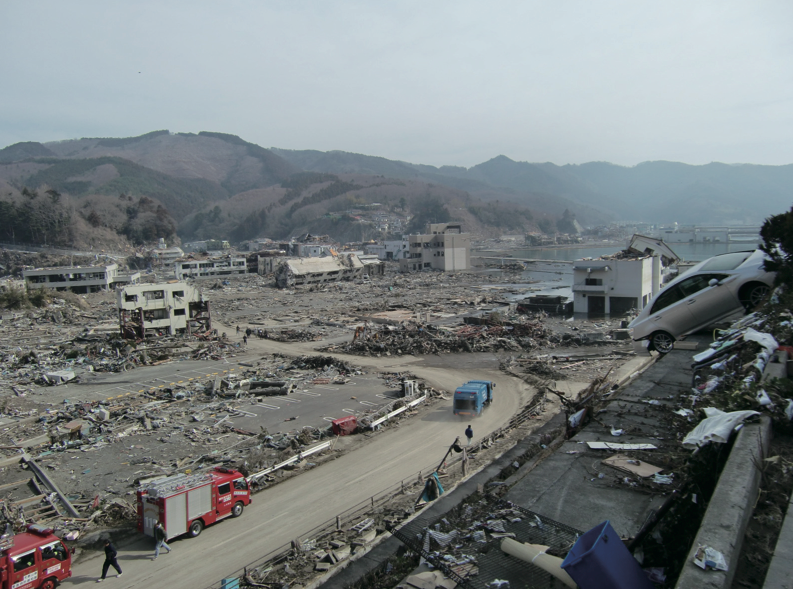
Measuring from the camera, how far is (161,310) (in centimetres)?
2394

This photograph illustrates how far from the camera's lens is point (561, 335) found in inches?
829

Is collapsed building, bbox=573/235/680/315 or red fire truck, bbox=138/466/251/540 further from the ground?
collapsed building, bbox=573/235/680/315

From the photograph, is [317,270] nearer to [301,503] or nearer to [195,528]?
[301,503]

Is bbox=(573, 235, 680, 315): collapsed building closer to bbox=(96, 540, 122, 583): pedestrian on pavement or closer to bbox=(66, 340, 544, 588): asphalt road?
bbox=(66, 340, 544, 588): asphalt road

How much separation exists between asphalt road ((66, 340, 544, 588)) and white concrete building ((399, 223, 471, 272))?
48058 millimetres

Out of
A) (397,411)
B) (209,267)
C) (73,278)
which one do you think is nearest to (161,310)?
(397,411)

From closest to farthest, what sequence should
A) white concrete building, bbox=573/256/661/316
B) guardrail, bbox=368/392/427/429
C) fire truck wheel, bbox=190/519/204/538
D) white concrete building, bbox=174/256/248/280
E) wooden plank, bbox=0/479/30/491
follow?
fire truck wheel, bbox=190/519/204/538 → wooden plank, bbox=0/479/30/491 → guardrail, bbox=368/392/427/429 → white concrete building, bbox=573/256/661/316 → white concrete building, bbox=174/256/248/280

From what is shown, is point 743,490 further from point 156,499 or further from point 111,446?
point 111,446

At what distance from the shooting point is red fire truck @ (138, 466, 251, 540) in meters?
7.05

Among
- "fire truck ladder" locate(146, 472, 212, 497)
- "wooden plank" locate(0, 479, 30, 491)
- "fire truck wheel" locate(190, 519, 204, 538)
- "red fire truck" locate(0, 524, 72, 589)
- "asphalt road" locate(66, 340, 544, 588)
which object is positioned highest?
"fire truck ladder" locate(146, 472, 212, 497)

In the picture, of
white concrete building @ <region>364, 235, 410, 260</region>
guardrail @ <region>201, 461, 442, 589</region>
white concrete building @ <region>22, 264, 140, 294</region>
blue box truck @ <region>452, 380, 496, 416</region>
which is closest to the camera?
guardrail @ <region>201, 461, 442, 589</region>

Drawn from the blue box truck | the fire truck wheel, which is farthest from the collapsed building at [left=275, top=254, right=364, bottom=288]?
the fire truck wheel

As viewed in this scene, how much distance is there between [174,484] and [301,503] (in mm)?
2032

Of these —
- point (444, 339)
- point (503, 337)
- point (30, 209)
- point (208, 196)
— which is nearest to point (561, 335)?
point (503, 337)
